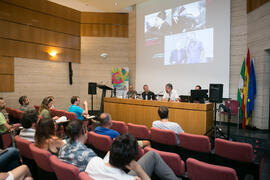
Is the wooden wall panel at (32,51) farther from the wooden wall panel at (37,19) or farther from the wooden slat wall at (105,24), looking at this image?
the wooden slat wall at (105,24)

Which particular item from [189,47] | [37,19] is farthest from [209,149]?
[37,19]

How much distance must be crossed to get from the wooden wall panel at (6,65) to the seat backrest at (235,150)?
7344 millimetres

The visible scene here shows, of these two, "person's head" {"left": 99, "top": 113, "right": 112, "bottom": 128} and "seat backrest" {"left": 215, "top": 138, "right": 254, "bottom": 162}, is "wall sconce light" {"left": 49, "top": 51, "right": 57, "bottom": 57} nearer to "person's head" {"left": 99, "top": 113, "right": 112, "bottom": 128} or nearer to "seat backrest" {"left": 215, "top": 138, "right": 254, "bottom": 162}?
"person's head" {"left": 99, "top": 113, "right": 112, "bottom": 128}

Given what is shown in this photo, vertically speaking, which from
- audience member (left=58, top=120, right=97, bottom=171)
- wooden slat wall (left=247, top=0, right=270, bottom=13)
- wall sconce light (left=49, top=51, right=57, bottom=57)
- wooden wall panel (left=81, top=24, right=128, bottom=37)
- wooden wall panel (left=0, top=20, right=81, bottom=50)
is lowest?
audience member (left=58, top=120, right=97, bottom=171)

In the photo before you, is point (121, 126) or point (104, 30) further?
point (104, 30)

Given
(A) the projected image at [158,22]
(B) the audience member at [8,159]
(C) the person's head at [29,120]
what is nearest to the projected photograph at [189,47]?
(A) the projected image at [158,22]

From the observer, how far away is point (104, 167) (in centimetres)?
145

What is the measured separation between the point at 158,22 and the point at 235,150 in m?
6.83

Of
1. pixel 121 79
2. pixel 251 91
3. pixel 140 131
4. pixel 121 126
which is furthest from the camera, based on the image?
pixel 121 79

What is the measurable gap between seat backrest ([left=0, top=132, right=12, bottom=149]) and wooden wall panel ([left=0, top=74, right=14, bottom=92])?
398 centimetres

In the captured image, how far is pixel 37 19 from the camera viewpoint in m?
7.70

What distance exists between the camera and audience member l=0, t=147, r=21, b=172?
2.08 metres

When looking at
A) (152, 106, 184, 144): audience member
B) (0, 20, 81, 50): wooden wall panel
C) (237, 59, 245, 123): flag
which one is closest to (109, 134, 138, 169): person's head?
(152, 106, 184, 144): audience member

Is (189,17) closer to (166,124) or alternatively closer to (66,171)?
(166,124)
